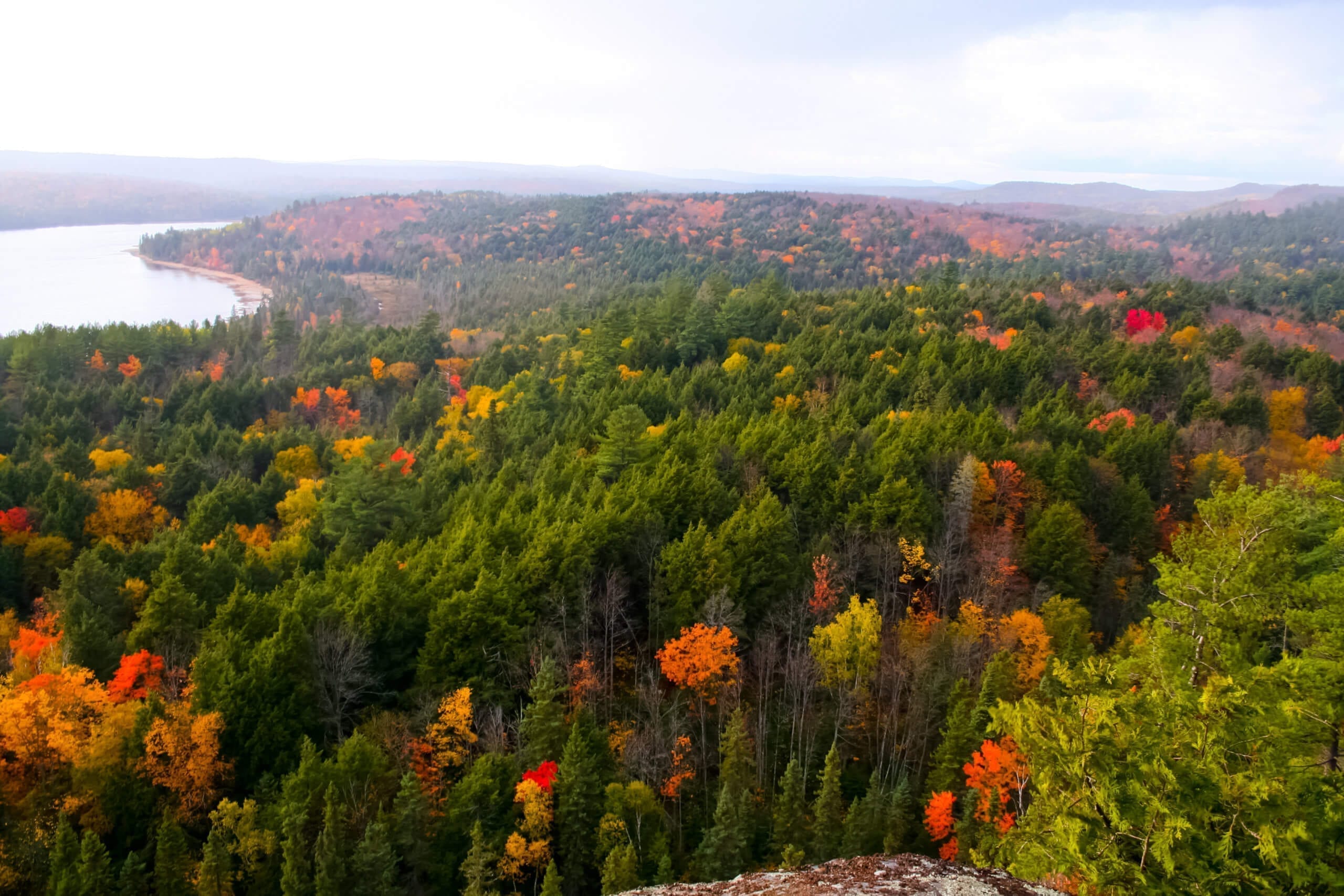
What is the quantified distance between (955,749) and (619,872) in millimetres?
12625

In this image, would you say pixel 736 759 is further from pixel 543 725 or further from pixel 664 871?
pixel 543 725

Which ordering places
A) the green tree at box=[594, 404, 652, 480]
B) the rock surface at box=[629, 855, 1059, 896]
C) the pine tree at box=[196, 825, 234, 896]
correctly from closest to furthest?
1. the rock surface at box=[629, 855, 1059, 896]
2. the pine tree at box=[196, 825, 234, 896]
3. the green tree at box=[594, 404, 652, 480]

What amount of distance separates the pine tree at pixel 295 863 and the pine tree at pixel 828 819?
15.6 meters

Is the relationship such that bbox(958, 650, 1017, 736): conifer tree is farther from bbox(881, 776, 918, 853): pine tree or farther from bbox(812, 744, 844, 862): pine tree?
bbox(812, 744, 844, 862): pine tree

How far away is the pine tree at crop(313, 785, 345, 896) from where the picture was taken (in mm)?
22844

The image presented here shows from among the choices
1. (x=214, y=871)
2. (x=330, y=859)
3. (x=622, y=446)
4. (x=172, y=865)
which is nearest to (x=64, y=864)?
(x=172, y=865)

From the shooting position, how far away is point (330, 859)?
22859 mm

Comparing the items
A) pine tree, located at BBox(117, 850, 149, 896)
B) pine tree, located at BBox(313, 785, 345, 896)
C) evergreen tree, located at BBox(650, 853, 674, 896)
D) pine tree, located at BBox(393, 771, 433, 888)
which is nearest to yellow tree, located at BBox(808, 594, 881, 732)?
evergreen tree, located at BBox(650, 853, 674, 896)

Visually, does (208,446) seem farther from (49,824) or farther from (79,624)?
(49,824)

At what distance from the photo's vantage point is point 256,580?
4038 cm

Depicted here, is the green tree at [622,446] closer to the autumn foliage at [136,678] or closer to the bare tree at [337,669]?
the bare tree at [337,669]

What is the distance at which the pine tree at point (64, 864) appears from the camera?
22.4 m

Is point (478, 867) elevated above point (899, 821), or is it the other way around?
point (478, 867)

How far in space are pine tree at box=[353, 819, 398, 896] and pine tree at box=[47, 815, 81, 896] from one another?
753 cm
